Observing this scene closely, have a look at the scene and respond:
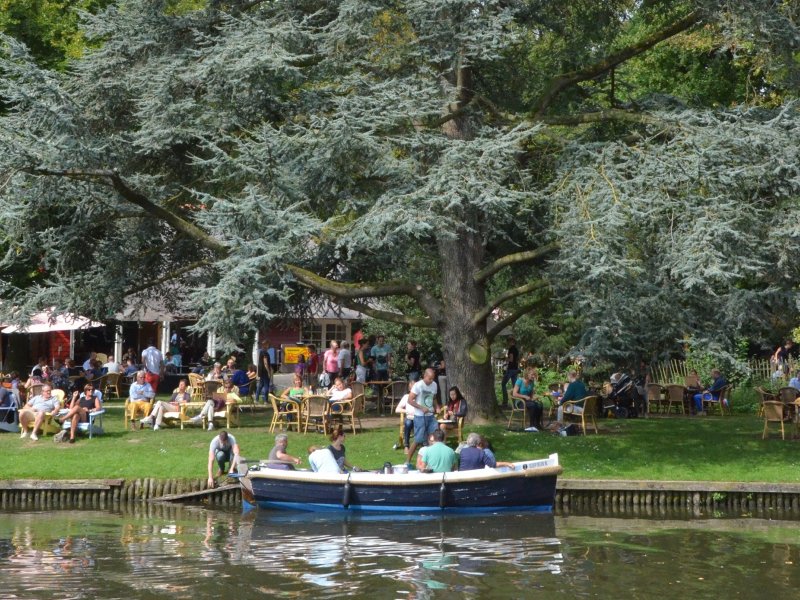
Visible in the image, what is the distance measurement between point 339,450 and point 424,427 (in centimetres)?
206

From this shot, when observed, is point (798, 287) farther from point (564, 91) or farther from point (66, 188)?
point (66, 188)

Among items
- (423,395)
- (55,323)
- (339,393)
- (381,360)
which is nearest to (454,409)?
(423,395)

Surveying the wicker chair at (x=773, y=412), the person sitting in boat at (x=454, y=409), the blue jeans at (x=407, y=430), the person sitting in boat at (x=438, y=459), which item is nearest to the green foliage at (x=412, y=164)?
the person sitting in boat at (x=454, y=409)

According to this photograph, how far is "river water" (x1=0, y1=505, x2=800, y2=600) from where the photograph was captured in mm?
15289

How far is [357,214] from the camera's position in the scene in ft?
78.2

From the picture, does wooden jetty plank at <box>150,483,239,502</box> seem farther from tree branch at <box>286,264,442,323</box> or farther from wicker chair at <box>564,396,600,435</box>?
wicker chair at <box>564,396,600,435</box>

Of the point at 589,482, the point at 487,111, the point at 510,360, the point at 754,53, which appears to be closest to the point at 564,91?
the point at 487,111

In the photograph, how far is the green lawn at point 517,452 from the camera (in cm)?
2270

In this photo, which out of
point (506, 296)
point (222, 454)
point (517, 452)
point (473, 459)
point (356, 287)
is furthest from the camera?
point (356, 287)

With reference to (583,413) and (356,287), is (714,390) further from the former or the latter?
(356,287)

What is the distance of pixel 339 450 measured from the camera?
21.9 meters

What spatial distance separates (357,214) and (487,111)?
3.99 m

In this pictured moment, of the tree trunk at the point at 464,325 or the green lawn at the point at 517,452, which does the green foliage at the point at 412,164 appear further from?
the green lawn at the point at 517,452

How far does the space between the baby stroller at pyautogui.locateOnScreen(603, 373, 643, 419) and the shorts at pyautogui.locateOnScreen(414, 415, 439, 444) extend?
302 inches
